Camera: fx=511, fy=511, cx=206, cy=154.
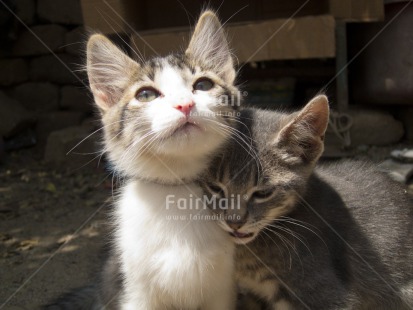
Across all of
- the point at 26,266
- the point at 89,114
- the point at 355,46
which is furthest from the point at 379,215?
the point at 89,114

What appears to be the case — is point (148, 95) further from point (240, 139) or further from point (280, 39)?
point (280, 39)

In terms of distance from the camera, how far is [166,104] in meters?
1.88

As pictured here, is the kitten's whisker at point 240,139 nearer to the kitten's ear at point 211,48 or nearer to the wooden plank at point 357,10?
the kitten's ear at point 211,48

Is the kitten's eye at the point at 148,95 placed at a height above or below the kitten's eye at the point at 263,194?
above

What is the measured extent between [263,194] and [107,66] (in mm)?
851

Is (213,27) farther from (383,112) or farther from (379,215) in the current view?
(383,112)

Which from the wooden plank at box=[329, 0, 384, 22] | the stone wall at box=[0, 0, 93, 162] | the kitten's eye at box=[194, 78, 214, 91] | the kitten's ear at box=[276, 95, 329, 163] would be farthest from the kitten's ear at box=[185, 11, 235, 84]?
the stone wall at box=[0, 0, 93, 162]

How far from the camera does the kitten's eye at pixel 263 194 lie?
1.96 metres

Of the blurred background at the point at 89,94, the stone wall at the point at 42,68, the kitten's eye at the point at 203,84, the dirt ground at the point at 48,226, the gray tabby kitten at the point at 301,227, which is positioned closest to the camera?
the gray tabby kitten at the point at 301,227

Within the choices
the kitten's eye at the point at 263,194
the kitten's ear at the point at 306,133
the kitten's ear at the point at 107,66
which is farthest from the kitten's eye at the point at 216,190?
the kitten's ear at the point at 107,66

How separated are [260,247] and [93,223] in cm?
160

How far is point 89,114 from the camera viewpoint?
5.22 m

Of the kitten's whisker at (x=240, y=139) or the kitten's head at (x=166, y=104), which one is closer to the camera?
the kitten's head at (x=166, y=104)

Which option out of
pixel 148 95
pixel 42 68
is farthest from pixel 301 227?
pixel 42 68
